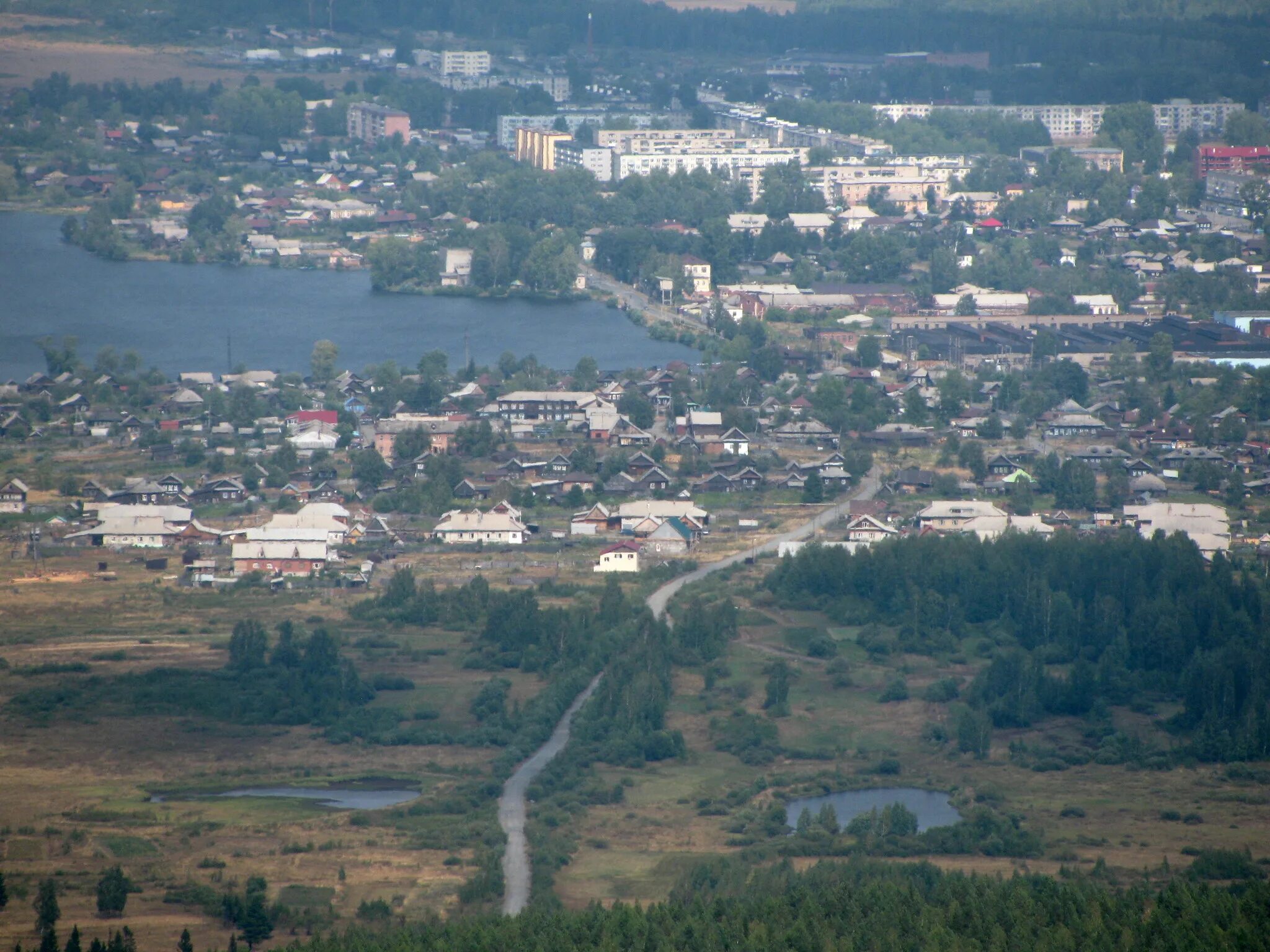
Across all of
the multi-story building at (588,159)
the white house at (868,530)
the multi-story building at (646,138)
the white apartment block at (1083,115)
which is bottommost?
the white house at (868,530)

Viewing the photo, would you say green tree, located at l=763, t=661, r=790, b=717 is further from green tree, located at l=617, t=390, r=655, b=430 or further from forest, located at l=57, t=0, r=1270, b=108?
forest, located at l=57, t=0, r=1270, b=108

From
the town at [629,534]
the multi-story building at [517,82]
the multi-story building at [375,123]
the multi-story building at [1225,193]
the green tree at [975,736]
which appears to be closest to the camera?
the town at [629,534]

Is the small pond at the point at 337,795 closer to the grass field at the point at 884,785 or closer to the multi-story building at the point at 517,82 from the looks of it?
the grass field at the point at 884,785

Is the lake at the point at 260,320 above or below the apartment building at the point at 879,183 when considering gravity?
below

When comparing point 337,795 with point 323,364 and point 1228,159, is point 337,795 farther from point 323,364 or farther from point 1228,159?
point 1228,159

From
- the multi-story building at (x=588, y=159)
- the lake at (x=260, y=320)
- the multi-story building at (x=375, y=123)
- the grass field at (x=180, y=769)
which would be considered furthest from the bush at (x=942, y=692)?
the multi-story building at (x=375, y=123)

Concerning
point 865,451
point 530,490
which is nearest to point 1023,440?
point 865,451
